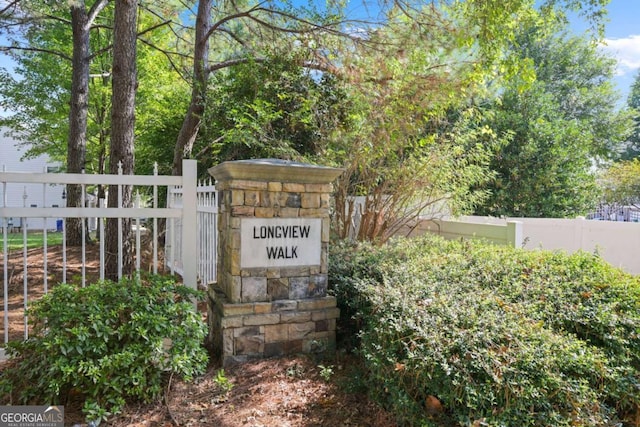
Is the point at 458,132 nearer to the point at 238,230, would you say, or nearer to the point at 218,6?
the point at 238,230

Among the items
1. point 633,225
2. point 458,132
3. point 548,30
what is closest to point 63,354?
point 458,132

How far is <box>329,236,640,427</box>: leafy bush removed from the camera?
2.04 m

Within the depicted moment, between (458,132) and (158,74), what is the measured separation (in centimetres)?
721

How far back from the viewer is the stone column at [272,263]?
125 inches

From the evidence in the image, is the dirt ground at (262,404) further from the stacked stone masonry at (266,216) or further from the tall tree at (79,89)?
the tall tree at (79,89)

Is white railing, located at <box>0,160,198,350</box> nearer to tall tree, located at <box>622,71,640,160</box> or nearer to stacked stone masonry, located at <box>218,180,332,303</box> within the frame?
stacked stone masonry, located at <box>218,180,332,303</box>

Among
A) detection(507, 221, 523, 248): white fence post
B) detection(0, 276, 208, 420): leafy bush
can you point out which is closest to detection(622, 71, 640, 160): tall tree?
detection(507, 221, 523, 248): white fence post

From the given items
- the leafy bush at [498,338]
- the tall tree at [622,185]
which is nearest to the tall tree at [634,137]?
the tall tree at [622,185]

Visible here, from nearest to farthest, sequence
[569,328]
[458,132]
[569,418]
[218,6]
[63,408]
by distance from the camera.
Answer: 1. [569,418]
2. [63,408]
3. [569,328]
4. [458,132]
5. [218,6]

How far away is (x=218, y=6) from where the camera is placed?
26.0 feet

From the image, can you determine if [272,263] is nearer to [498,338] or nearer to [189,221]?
[189,221]

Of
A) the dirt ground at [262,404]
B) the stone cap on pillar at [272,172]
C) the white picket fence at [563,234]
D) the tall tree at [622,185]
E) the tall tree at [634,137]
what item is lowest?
the dirt ground at [262,404]

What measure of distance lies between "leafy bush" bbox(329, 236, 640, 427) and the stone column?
0.34 meters

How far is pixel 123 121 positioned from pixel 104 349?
106 inches
